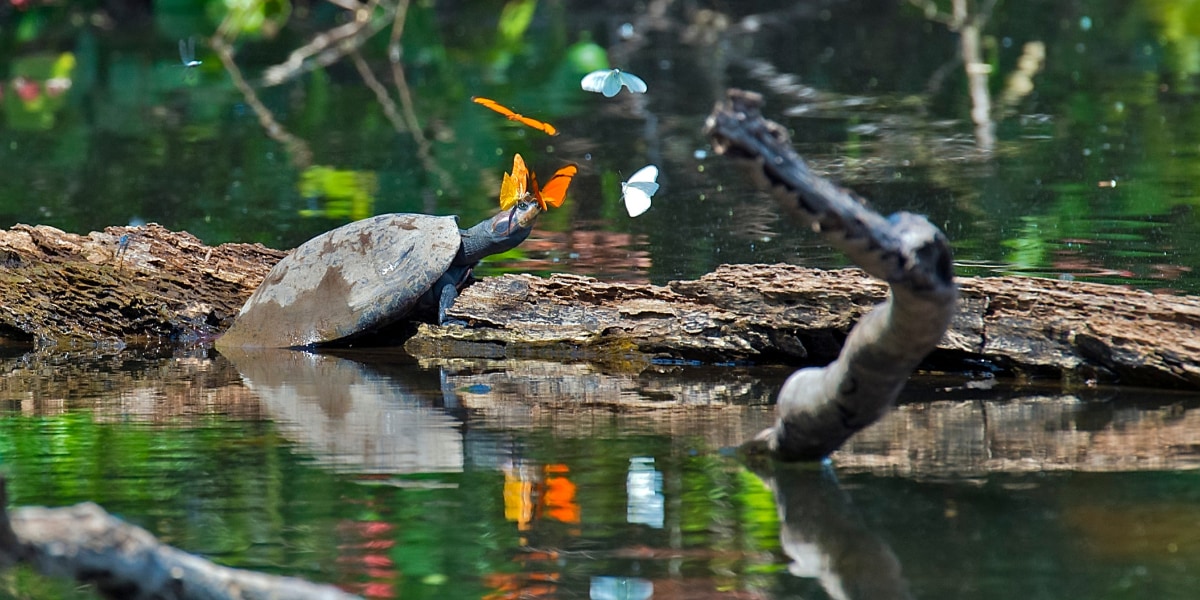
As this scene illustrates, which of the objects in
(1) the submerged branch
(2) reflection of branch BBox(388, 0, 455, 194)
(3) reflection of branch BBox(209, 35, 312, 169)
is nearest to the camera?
(1) the submerged branch

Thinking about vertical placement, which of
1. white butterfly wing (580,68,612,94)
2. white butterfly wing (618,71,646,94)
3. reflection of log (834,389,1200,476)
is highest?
white butterfly wing (580,68,612,94)

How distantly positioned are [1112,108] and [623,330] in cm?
732

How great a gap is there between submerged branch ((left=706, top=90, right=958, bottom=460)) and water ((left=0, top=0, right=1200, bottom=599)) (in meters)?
0.37

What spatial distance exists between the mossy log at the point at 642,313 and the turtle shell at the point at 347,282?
195 mm

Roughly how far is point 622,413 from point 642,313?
2.51 feet

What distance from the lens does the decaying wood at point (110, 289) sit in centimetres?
606

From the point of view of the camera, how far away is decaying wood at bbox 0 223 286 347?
19.9 ft

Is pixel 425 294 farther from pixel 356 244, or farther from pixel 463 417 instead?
pixel 463 417

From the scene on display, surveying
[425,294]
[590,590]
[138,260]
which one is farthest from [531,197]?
[590,590]

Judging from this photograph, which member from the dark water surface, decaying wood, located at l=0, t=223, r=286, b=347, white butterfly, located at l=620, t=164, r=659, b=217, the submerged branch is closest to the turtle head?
the dark water surface

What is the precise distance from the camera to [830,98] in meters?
13.0

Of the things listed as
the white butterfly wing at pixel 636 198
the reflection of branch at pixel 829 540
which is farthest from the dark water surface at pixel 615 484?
the white butterfly wing at pixel 636 198

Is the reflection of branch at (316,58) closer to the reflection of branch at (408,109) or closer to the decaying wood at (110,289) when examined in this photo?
the reflection of branch at (408,109)

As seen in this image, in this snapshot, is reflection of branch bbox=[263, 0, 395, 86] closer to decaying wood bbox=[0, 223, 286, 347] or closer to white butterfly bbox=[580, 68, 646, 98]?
decaying wood bbox=[0, 223, 286, 347]
